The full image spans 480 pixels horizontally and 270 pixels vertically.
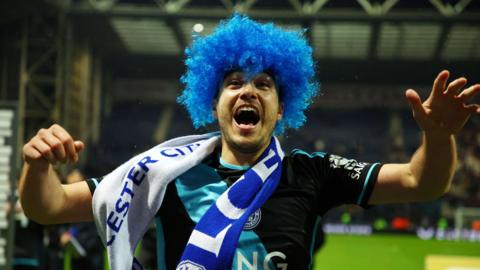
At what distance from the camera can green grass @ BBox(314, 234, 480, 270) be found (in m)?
7.72

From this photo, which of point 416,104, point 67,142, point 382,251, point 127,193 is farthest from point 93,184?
point 382,251

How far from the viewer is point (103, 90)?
62.4 feet

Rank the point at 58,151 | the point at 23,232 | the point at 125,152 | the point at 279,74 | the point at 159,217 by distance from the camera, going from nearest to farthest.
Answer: the point at 58,151 → the point at 159,217 → the point at 279,74 → the point at 23,232 → the point at 125,152

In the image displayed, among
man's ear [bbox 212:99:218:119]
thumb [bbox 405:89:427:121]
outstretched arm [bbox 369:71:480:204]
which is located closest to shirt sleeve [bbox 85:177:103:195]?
man's ear [bbox 212:99:218:119]

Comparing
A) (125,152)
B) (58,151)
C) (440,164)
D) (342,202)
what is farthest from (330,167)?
(125,152)

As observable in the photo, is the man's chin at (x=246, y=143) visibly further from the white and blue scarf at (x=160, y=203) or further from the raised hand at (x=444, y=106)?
the raised hand at (x=444, y=106)

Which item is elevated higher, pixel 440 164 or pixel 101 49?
pixel 440 164

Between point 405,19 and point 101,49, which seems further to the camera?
point 101,49

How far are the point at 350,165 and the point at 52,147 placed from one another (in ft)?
3.51

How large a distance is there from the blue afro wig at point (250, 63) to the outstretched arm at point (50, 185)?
703 mm

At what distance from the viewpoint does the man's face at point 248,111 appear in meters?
2.53

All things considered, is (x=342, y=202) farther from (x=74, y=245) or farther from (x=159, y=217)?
(x=74, y=245)

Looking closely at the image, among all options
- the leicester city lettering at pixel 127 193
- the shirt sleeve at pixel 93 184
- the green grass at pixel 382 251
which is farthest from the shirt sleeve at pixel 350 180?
the green grass at pixel 382 251

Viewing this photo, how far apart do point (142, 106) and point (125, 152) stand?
3823 mm
